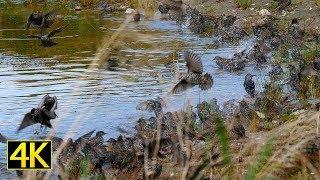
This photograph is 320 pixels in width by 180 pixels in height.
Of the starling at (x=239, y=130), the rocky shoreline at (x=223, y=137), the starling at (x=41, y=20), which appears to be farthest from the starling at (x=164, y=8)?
the starling at (x=239, y=130)

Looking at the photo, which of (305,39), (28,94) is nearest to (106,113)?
(28,94)

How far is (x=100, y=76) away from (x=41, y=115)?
331 centimetres

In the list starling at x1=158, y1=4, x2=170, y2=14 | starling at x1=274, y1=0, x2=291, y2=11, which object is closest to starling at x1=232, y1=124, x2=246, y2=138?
starling at x1=274, y1=0, x2=291, y2=11

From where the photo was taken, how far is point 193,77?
22.7ft

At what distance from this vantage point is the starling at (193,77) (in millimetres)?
5773

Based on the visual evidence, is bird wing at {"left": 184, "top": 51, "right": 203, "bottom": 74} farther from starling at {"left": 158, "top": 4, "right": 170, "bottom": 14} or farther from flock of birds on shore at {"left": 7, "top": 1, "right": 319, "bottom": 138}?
starling at {"left": 158, "top": 4, "right": 170, "bottom": 14}

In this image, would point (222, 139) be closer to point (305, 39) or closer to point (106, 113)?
point (106, 113)

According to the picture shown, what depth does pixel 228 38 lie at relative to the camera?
39.2ft

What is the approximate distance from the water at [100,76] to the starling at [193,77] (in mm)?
113

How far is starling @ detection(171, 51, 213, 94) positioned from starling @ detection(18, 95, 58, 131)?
996 millimetres

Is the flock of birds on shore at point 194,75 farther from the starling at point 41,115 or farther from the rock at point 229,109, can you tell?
the rock at point 229,109

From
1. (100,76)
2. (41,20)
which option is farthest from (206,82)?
(41,20)

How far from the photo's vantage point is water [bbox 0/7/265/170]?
24.0ft

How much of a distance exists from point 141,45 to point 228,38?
4.42 ft
